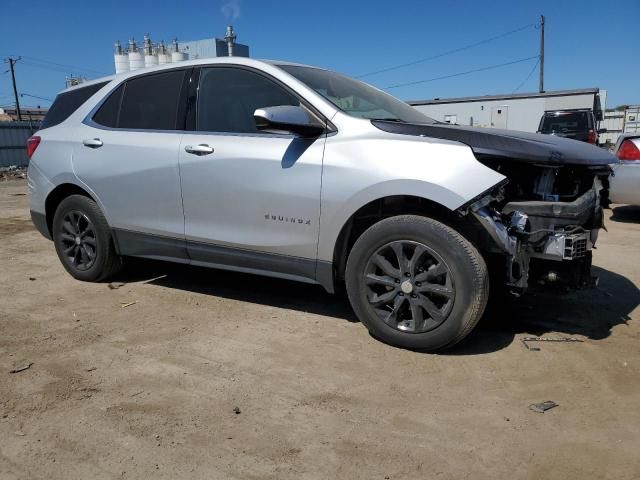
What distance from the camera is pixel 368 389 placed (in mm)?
2939

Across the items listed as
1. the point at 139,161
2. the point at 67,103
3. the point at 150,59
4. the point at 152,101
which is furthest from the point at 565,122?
the point at 139,161

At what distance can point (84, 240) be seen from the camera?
4848mm

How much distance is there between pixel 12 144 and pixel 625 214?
2458 cm

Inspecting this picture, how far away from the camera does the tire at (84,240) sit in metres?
4.68

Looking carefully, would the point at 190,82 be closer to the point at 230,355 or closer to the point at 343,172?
the point at 343,172

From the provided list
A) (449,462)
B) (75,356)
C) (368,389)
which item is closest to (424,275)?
(368,389)

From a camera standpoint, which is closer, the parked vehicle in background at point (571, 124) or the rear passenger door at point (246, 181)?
the rear passenger door at point (246, 181)

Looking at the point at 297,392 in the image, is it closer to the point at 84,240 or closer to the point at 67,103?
the point at 84,240

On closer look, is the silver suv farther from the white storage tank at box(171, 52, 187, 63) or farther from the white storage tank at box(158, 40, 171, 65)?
the white storage tank at box(158, 40, 171, 65)

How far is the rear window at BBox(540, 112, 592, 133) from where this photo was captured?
54.3 ft

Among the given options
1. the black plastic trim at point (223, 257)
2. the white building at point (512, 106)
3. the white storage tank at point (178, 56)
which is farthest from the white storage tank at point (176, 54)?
the white building at point (512, 106)

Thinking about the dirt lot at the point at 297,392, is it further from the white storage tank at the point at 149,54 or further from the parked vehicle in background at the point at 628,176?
the white storage tank at the point at 149,54

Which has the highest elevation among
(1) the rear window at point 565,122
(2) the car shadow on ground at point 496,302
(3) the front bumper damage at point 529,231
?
(1) the rear window at point 565,122

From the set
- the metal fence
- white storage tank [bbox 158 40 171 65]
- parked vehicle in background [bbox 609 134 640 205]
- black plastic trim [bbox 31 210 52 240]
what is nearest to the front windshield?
black plastic trim [bbox 31 210 52 240]
